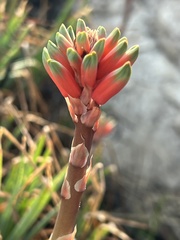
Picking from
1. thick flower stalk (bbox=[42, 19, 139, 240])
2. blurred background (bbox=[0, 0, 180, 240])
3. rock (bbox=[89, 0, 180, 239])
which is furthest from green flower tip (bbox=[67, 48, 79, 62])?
rock (bbox=[89, 0, 180, 239])

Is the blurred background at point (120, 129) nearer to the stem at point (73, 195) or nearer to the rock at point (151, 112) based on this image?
the rock at point (151, 112)

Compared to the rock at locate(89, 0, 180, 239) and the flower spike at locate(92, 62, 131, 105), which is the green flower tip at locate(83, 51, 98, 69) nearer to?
the flower spike at locate(92, 62, 131, 105)

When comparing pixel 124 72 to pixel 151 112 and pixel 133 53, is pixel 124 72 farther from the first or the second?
pixel 151 112

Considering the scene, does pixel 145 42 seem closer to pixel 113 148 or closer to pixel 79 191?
pixel 113 148

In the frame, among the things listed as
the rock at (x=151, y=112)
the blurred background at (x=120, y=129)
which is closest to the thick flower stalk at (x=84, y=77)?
the blurred background at (x=120, y=129)

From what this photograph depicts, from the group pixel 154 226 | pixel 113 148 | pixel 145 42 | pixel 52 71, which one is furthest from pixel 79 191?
pixel 145 42
